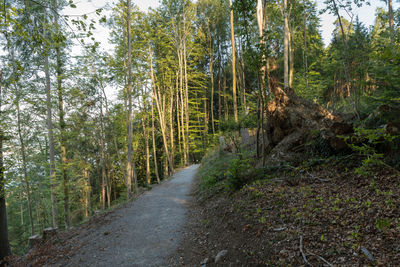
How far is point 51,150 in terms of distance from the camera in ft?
31.9

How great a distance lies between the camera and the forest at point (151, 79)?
385 centimetres

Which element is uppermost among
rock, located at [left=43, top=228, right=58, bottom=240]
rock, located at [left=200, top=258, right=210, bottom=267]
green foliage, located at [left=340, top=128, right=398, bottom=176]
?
green foliage, located at [left=340, top=128, right=398, bottom=176]

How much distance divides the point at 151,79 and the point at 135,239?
1374cm

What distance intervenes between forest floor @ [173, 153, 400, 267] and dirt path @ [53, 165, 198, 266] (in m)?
0.43

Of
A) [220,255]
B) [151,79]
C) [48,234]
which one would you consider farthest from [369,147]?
[151,79]

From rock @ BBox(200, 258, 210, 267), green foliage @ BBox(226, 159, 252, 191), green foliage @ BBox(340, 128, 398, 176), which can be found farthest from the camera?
green foliage @ BBox(226, 159, 252, 191)

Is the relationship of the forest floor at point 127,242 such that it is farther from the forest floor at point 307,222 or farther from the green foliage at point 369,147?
the green foliage at point 369,147

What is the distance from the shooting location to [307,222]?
2.62 metres

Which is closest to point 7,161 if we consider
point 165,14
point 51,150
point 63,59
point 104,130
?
point 51,150

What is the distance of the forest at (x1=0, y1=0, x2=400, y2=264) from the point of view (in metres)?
3.85

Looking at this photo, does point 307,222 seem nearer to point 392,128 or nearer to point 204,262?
point 204,262

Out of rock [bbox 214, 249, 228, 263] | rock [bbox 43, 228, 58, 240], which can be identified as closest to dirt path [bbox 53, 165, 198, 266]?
rock [bbox 214, 249, 228, 263]

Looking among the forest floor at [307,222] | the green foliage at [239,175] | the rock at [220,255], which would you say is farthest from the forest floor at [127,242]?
the green foliage at [239,175]

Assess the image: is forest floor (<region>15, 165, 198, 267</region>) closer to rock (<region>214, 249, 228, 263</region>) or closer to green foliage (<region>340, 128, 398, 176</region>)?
rock (<region>214, 249, 228, 263</region>)
